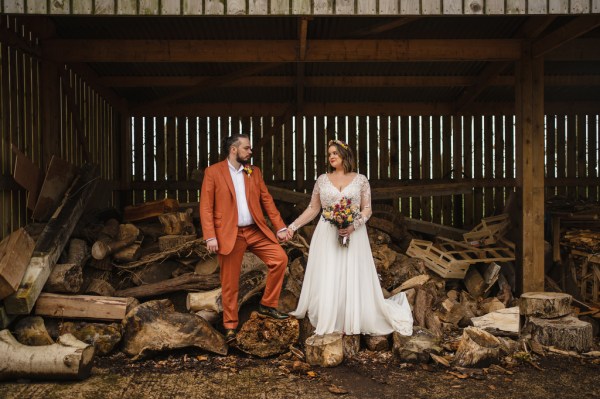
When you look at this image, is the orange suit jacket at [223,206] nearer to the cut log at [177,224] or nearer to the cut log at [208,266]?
the cut log at [208,266]

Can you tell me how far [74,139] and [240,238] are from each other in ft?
15.8

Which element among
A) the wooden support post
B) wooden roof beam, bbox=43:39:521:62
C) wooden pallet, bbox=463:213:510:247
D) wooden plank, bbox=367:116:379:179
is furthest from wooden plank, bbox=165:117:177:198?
the wooden support post

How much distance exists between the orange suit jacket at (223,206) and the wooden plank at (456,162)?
7694mm

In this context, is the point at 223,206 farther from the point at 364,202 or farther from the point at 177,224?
the point at 177,224

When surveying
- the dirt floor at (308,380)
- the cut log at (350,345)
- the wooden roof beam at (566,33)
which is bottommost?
the dirt floor at (308,380)

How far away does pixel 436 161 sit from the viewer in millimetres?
13422

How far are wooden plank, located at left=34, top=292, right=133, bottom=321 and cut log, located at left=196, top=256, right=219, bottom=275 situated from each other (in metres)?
1.09

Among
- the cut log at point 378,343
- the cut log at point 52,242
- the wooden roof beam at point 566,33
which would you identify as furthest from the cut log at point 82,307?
the wooden roof beam at point 566,33

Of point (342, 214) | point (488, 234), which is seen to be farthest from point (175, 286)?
point (488, 234)

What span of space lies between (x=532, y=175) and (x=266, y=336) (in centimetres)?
407

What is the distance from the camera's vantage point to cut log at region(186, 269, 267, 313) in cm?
686

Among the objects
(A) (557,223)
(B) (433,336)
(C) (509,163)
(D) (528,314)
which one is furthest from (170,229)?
(C) (509,163)

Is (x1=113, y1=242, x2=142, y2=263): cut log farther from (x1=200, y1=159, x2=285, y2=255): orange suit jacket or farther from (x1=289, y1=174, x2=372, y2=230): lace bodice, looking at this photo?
(x1=289, y1=174, x2=372, y2=230): lace bodice

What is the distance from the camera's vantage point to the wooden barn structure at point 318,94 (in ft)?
23.6
